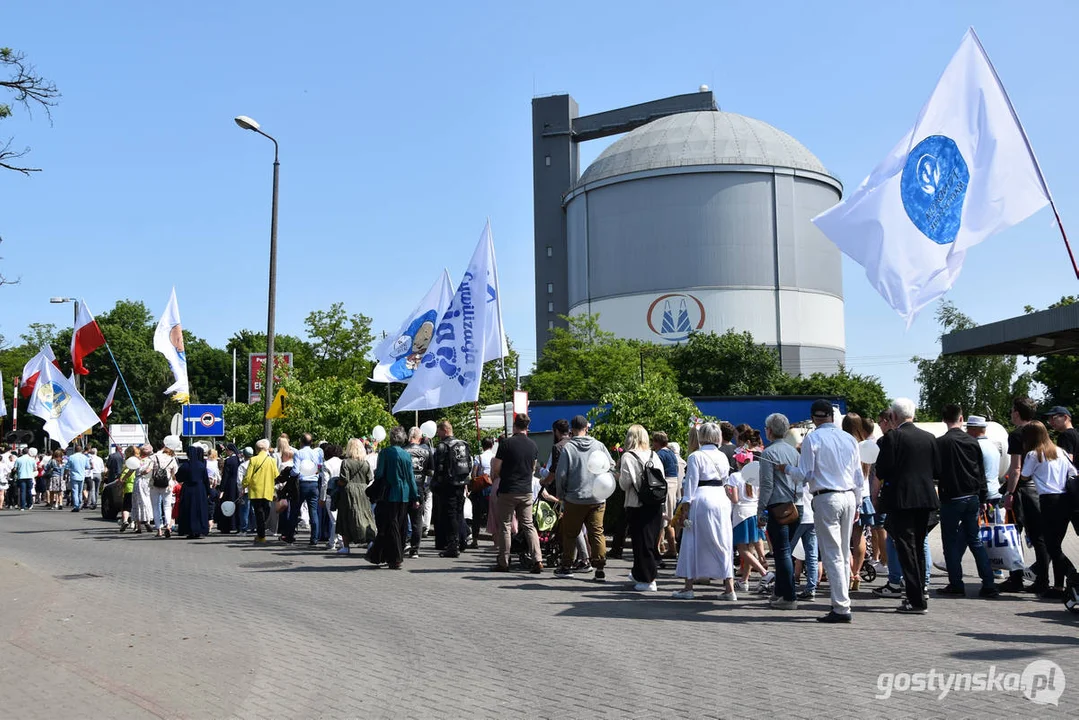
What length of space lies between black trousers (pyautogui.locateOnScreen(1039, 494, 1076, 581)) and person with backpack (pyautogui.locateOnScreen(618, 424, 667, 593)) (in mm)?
3732

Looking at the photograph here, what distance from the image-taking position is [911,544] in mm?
9469

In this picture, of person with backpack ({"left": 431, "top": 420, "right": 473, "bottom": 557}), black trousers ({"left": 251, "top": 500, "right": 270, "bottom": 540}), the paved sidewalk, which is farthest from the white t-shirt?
black trousers ({"left": 251, "top": 500, "right": 270, "bottom": 540})

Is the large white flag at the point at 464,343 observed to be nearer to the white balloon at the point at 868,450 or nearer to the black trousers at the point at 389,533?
the black trousers at the point at 389,533

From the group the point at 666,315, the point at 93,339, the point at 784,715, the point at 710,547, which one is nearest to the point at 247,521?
the point at 93,339

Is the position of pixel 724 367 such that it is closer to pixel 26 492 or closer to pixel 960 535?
pixel 26 492

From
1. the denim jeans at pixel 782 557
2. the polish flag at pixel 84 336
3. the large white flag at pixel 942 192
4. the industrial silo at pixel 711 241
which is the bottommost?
the denim jeans at pixel 782 557

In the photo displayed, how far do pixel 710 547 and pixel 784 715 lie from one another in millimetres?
→ 4568

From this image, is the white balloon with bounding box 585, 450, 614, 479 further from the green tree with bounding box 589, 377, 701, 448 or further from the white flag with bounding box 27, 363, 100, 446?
the white flag with bounding box 27, 363, 100, 446

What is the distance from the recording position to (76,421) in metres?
25.6

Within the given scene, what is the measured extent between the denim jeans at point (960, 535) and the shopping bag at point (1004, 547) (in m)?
0.07

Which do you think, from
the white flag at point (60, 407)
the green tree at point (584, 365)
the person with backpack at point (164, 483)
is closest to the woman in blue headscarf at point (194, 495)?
the person with backpack at point (164, 483)

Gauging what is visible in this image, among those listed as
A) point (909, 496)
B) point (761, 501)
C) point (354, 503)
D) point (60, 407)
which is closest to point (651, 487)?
point (761, 501)

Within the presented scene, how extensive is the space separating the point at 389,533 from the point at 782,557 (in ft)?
18.7

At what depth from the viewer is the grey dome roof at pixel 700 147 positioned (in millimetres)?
87562
